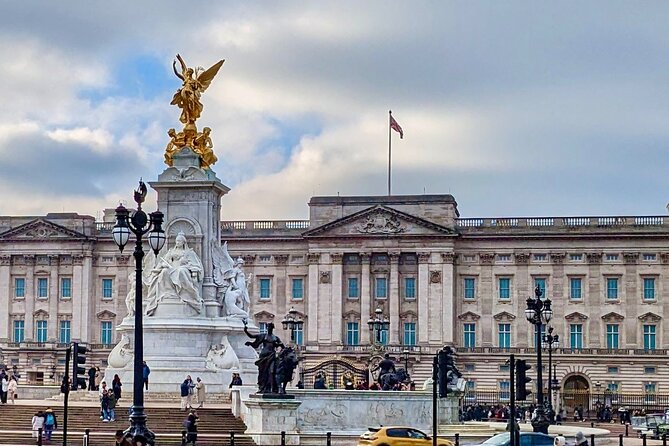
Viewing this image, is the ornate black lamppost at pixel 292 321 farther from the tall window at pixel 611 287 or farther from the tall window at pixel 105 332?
the tall window at pixel 611 287

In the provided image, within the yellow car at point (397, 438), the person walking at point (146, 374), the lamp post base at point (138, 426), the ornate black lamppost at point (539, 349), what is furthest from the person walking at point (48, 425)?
the lamp post base at point (138, 426)

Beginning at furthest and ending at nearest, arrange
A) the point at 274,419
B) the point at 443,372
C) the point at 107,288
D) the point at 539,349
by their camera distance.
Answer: the point at 107,288
the point at 539,349
the point at 274,419
the point at 443,372

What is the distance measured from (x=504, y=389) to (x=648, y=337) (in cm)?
1277

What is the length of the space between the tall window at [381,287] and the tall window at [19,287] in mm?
30602

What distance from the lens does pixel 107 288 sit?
121812 mm

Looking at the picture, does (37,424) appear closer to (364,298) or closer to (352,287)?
(364,298)

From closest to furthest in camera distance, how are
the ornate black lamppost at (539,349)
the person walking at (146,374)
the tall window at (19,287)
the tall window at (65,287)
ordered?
the ornate black lamppost at (539,349) → the person walking at (146,374) → the tall window at (65,287) → the tall window at (19,287)

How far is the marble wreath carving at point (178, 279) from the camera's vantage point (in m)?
59.4

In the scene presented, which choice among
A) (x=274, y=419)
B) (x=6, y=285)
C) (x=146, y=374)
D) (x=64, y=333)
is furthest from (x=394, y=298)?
(x=274, y=419)

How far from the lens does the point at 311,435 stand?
48.7 metres

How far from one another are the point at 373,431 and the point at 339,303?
244ft

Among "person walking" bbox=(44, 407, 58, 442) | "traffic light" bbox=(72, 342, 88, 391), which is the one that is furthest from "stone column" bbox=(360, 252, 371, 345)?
"traffic light" bbox=(72, 342, 88, 391)

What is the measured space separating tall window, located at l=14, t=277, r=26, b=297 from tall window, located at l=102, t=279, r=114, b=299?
22.5ft

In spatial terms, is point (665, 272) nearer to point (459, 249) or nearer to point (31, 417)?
point (459, 249)
